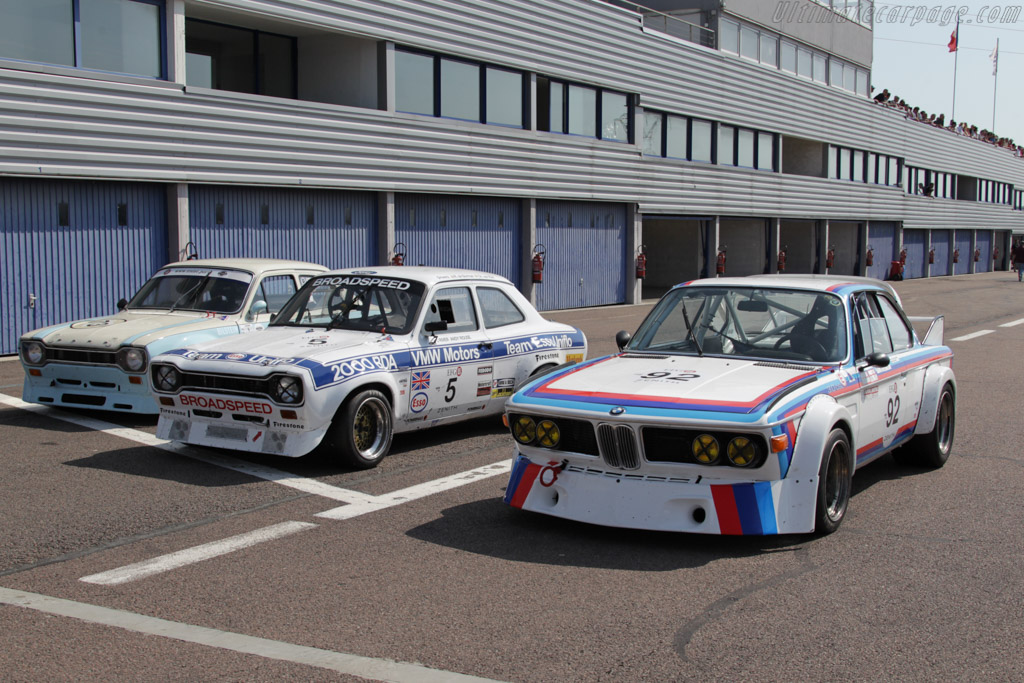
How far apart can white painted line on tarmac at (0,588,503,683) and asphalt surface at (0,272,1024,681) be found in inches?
0.5

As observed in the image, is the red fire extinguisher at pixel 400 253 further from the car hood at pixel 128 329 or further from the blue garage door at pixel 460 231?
the car hood at pixel 128 329

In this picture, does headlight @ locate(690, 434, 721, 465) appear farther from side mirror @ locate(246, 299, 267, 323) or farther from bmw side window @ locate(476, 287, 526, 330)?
side mirror @ locate(246, 299, 267, 323)

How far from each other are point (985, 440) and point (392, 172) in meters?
14.6

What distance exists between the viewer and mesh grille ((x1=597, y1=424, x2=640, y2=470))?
5656 millimetres

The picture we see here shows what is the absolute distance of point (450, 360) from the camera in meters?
8.59

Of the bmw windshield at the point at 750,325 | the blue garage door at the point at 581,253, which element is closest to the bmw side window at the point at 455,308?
the bmw windshield at the point at 750,325

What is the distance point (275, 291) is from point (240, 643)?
663cm

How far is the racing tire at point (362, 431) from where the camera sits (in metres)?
7.55

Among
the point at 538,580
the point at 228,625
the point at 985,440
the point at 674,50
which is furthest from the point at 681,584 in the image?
the point at 674,50

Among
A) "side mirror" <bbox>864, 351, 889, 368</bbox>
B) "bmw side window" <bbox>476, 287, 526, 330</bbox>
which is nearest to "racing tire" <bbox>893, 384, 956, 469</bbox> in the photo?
"side mirror" <bbox>864, 351, 889, 368</bbox>

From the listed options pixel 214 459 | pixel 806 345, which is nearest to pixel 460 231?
pixel 214 459

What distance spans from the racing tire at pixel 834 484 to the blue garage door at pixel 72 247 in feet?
42.6

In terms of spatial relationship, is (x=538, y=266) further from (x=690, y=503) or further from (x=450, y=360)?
(x=690, y=503)

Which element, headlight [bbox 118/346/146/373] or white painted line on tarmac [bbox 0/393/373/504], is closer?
white painted line on tarmac [bbox 0/393/373/504]
